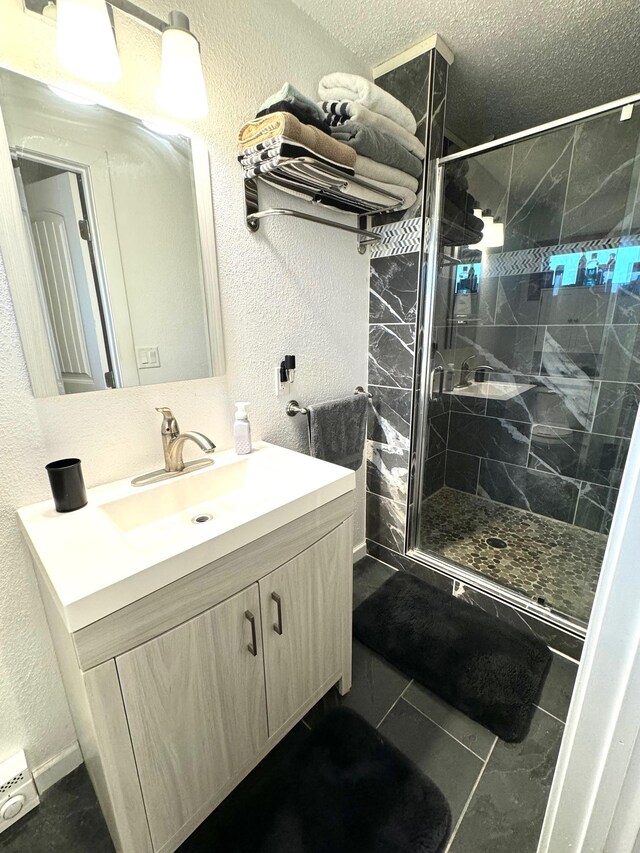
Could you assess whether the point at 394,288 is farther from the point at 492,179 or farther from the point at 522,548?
the point at 522,548

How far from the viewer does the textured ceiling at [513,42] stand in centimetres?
127

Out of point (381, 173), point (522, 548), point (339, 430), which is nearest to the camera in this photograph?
point (381, 173)

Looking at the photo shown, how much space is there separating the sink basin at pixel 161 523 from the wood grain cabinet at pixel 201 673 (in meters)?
0.04

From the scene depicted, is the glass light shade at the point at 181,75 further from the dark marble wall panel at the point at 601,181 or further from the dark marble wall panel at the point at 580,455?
the dark marble wall panel at the point at 580,455

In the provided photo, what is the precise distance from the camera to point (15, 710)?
3.21 feet

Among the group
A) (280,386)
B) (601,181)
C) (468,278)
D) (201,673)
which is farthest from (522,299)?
(201,673)

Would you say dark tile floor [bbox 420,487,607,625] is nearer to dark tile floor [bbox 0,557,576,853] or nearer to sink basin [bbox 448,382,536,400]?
dark tile floor [bbox 0,557,576,853]

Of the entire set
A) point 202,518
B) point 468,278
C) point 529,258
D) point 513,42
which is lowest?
point 202,518

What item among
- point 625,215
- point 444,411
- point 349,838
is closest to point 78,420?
point 349,838

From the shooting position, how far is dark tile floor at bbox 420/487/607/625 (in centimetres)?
169

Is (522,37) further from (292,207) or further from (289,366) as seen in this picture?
(289,366)

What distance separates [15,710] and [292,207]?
5.83ft

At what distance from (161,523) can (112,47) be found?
1128 mm

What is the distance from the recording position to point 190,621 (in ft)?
2.54
